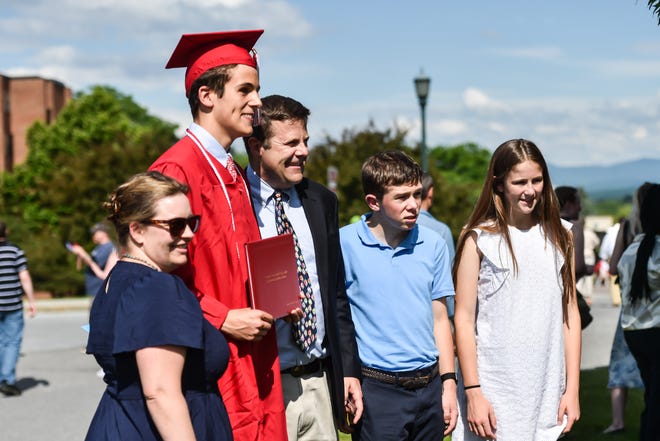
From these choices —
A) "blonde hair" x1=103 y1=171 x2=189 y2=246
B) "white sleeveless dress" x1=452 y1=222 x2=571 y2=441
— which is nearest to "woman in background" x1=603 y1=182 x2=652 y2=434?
"white sleeveless dress" x1=452 y1=222 x2=571 y2=441

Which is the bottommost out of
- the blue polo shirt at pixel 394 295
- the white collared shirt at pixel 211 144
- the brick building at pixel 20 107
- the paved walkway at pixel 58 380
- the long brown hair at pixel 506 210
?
the paved walkway at pixel 58 380

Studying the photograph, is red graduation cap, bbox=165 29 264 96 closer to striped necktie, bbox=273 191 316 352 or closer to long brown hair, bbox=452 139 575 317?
striped necktie, bbox=273 191 316 352

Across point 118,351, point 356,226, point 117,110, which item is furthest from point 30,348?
point 117,110

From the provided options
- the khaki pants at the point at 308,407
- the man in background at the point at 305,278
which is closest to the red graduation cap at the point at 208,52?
the man in background at the point at 305,278

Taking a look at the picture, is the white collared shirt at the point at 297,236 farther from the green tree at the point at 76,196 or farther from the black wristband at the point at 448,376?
the green tree at the point at 76,196

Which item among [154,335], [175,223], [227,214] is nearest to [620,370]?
[227,214]

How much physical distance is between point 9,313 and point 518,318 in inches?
320

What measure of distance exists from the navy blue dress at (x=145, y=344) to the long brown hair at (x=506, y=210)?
1690mm

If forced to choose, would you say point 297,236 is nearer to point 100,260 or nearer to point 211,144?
point 211,144

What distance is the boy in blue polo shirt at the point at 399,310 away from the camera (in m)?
4.18

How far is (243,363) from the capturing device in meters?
3.17

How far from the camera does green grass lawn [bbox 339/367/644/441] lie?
7.75 meters

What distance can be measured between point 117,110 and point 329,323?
48267 mm

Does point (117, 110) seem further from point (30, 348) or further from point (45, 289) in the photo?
point (30, 348)
